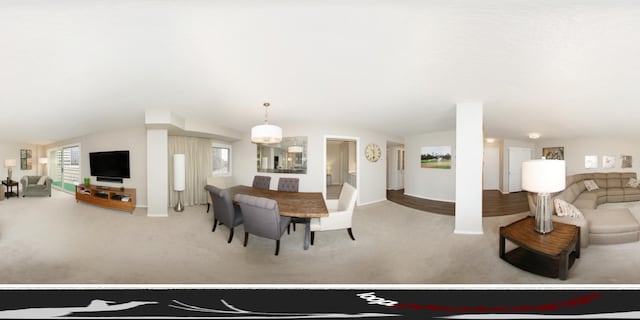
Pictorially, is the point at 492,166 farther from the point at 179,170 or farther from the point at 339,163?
the point at 179,170

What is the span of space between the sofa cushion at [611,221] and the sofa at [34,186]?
229 inches

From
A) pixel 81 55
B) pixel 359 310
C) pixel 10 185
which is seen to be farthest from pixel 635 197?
pixel 10 185

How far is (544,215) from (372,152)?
2389 mm

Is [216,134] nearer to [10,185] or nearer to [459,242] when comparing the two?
[10,185]

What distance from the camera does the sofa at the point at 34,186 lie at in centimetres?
204

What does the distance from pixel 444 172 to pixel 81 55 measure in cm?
569

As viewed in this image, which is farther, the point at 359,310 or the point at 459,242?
the point at 459,242

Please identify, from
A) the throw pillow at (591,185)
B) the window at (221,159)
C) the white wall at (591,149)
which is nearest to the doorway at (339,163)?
the white wall at (591,149)

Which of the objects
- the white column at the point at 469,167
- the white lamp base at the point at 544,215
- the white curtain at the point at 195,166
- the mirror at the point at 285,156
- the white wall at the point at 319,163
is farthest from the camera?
the white curtain at the point at 195,166

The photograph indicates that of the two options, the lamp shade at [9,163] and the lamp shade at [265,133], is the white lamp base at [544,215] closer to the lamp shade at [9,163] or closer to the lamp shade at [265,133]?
the lamp shade at [265,133]

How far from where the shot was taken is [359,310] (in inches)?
32.7

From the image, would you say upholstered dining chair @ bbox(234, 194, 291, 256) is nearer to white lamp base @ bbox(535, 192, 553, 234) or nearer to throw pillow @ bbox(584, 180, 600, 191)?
white lamp base @ bbox(535, 192, 553, 234)

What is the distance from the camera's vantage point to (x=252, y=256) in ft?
5.67

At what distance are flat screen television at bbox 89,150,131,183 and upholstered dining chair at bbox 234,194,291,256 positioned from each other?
11.1ft
